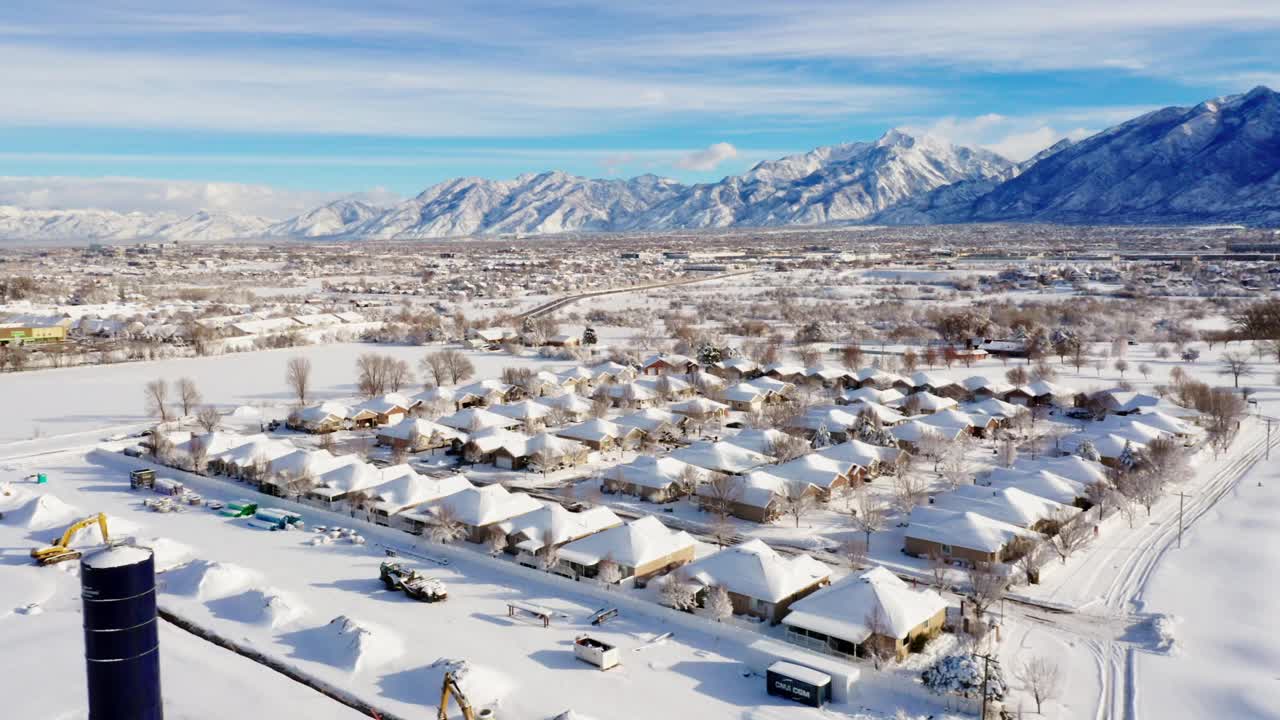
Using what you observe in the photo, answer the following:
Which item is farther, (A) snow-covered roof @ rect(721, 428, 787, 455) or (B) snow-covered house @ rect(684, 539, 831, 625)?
(A) snow-covered roof @ rect(721, 428, 787, 455)

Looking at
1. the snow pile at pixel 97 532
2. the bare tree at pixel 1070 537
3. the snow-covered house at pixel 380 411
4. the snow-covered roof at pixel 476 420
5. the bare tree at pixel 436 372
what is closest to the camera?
the bare tree at pixel 1070 537

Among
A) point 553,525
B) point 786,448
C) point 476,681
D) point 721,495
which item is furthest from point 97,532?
point 786,448

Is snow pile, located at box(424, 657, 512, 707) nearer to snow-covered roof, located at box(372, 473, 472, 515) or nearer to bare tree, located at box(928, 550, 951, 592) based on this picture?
snow-covered roof, located at box(372, 473, 472, 515)

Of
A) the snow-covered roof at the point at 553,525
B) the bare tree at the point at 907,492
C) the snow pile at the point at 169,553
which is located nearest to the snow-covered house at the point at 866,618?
the snow-covered roof at the point at 553,525

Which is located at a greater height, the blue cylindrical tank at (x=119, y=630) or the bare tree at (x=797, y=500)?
the blue cylindrical tank at (x=119, y=630)

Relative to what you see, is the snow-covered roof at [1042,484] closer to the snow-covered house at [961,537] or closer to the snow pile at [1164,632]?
the snow-covered house at [961,537]

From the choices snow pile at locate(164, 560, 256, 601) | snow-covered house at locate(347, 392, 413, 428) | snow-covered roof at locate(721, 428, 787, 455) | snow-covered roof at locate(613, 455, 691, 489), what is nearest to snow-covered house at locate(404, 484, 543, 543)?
snow-covered roof at locate(613, 455, 691, 489)

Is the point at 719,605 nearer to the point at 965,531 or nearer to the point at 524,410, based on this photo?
the point at 965,531
